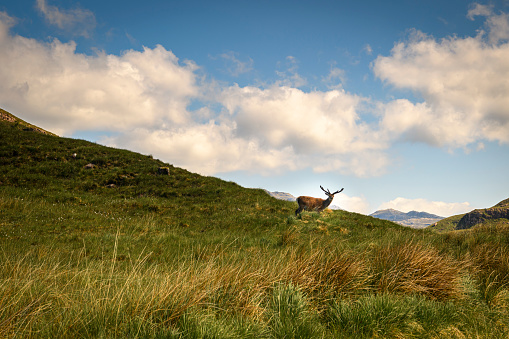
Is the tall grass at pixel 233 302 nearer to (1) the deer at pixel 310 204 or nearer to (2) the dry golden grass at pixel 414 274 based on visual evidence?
(2) the dry golden grass at pixel 414 274

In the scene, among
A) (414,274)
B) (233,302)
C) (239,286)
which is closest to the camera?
(233,302)

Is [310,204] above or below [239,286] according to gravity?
above

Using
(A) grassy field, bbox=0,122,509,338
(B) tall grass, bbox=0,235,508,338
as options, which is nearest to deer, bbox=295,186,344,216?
(A) grassy field, bbox=0,122,509,338

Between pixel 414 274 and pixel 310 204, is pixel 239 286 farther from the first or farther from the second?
pixel 310 204

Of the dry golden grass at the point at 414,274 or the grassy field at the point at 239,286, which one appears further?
the dry golden grass at the point at 414,274

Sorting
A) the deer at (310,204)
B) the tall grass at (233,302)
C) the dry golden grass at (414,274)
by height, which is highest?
the deer at (310,204)

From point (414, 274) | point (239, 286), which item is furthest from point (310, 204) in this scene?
point (239, 286)

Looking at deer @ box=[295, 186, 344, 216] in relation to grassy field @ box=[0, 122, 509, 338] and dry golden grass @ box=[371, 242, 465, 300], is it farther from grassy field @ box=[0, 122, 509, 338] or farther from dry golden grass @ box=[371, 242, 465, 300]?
dry golden grass @ box=[371, 242, 465, 300]

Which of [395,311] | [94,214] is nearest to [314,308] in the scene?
[395,311]

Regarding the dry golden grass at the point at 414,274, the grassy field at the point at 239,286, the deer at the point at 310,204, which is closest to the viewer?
the grassy field at the point at 239,286

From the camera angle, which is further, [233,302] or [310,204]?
[310,204]

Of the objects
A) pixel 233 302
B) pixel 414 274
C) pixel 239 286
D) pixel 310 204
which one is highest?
pixel 310 204

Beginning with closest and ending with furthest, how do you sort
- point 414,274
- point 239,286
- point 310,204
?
point 239,286 < point 414,274 < point 310,204

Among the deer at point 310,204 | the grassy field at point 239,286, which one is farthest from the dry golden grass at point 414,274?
the deer at point 310,204
